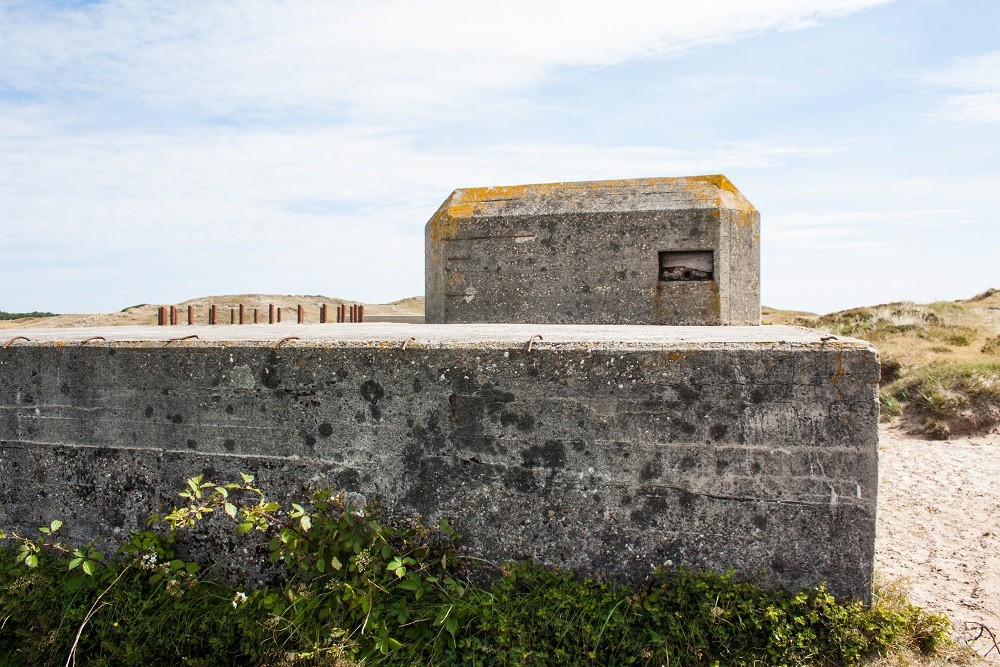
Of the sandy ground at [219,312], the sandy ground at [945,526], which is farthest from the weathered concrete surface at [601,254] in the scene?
the sandy ground at [219,312]

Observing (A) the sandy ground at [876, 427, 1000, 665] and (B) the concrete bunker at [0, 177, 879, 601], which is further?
(A) the sandy ground at [876, 427, 1000, 665]

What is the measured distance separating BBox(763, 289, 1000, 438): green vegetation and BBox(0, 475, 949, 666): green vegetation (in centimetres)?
679

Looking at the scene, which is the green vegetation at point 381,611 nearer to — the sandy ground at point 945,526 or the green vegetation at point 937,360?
the sandy ground at point 945,526

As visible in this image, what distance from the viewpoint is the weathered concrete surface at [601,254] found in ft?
25.3

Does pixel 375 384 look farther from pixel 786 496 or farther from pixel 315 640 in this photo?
pixel 786 496

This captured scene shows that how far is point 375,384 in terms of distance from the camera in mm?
3711

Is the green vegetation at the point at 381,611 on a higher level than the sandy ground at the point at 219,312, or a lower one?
lower

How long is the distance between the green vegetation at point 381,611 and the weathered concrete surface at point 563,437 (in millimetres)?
139

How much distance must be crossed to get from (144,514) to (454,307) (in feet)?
15.4

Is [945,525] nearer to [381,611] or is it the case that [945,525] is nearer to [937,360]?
[381,611]

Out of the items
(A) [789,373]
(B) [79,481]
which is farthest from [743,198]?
(B) [79,481]

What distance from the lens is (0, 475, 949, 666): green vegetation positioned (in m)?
3.23

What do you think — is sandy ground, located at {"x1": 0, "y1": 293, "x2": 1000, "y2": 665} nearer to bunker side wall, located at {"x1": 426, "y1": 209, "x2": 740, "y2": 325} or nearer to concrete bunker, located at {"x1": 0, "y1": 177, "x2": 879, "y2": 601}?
concrete bunker, located at {"x1": 0, "y1": 177, "x2": 879, "y2": 601}

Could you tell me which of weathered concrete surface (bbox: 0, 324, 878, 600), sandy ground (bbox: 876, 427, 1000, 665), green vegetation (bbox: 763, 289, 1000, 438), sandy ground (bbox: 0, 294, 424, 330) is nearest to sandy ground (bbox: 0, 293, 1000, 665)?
sandy ground (bbox: 876, 427, 1000, 665)
